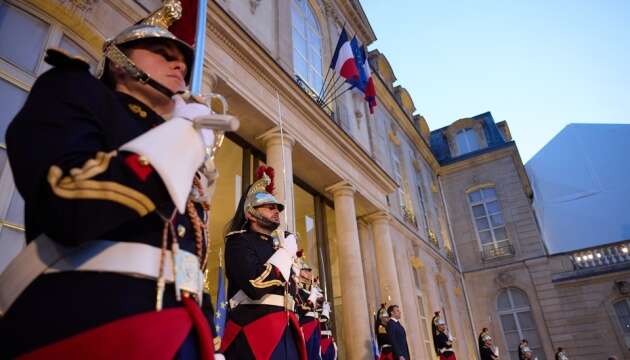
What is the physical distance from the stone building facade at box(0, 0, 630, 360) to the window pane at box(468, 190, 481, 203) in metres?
0.05

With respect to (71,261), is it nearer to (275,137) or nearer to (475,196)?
(275,137)

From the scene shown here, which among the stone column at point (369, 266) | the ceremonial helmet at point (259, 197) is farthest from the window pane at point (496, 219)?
the ceremonial helmet at point (259, 197)

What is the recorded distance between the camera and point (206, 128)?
1138 mm

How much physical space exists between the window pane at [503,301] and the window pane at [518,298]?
0.25 meters

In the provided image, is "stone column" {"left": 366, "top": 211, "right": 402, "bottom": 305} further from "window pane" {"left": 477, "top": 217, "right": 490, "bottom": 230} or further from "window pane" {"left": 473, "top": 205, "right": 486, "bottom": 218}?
"window pane" {"left": 473, "top": 205, "right": 486, "bottom": 218}

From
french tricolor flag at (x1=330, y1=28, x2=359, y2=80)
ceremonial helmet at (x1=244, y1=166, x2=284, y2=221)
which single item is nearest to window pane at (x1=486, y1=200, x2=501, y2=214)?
french tricolor flag at (x1=330, y1=28, x2=359, y2=80)

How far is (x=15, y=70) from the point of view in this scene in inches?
129

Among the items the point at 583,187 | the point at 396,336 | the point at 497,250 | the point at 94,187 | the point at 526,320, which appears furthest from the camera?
the point at 583,187

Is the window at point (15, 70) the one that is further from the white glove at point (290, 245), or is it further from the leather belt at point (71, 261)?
the leather belt at point (71, 261)

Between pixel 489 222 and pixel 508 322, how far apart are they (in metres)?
4.75

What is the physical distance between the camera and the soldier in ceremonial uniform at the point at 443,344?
8.16m

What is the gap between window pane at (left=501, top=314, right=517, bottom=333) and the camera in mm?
17534

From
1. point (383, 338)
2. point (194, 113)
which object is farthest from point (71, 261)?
point (383, 338)

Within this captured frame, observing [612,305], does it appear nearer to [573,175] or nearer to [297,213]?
[573,175]
